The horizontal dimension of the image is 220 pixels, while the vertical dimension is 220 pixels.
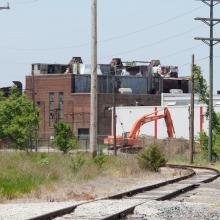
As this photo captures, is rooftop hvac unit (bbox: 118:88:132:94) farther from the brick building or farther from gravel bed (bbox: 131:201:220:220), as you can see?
gravel bed (bbox: 131:201:220:220)

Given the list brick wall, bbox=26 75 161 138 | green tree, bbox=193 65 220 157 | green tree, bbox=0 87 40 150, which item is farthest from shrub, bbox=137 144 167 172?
brick wall, bbox=26 75 161 138

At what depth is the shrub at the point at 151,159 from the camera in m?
38.2

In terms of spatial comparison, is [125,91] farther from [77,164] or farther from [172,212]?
[172,212]

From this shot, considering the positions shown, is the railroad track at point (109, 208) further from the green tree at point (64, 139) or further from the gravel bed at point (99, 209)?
the green tree at point (64, 139)

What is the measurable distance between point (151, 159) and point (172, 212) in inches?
883

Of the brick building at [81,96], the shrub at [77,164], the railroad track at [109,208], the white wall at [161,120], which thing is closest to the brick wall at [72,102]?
the brick building at [81,96]

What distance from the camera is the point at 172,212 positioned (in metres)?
15.9

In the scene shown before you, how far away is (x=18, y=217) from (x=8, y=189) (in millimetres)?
7569

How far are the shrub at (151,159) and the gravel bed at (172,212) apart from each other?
2007 centimetres

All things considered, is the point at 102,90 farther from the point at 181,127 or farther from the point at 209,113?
the point at 209,113

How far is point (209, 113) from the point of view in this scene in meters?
57.3

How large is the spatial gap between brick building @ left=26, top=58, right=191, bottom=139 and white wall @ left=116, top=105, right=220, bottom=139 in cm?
548

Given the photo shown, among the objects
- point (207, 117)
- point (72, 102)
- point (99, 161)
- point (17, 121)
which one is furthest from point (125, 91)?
point (99, 161)

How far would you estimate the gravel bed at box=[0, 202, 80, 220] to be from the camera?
14.6 m
